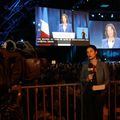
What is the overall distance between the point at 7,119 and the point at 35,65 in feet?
2.50

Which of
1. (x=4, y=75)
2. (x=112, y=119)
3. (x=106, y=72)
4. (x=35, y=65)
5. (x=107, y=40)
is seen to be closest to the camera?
(x=4, y=75)

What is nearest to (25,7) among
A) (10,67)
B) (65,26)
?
(65,26)

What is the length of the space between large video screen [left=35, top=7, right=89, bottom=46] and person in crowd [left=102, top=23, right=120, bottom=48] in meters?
1.19

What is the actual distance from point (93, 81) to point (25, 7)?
8.32 metres

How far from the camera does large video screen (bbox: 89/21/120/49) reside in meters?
13.9

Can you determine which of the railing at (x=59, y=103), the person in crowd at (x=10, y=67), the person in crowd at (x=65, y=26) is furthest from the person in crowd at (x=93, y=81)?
the person in crowd at (x=65, y=26)

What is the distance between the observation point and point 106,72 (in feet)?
14.6

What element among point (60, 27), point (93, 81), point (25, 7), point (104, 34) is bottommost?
point (93, 81)

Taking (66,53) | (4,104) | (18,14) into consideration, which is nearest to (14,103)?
(4,104)

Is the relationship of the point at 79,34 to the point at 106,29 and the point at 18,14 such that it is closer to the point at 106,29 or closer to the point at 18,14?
the point at 106,29

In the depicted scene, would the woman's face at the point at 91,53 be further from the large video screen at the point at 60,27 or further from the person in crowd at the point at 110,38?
the person in crowd at the point at 110,38

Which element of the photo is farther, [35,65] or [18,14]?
[18,14]

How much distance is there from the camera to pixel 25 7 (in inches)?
478

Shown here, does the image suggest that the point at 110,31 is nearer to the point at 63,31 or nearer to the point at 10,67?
the point at 63,31
